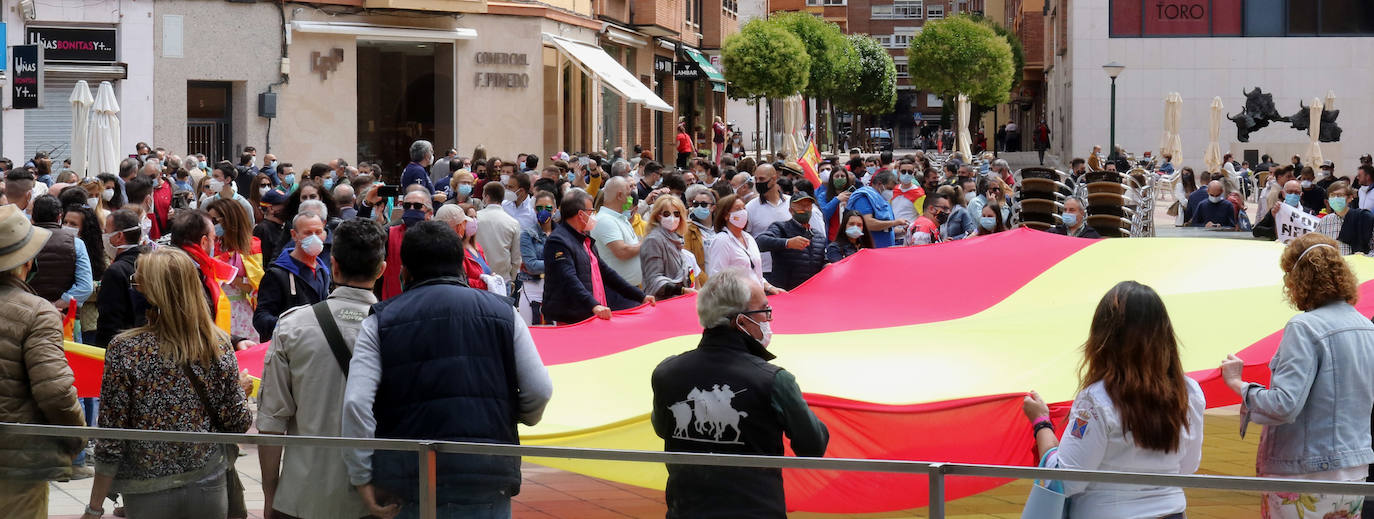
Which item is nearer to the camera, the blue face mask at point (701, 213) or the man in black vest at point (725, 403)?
the man in black vest at point (725, 403)

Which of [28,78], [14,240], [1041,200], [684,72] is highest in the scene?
[684,72]

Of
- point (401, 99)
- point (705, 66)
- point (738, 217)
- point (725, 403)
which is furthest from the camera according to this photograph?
point (705, 66)

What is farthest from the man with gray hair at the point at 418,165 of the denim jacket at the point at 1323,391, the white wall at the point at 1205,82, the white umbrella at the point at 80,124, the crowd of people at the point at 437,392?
the white wall at the point at 1205,82

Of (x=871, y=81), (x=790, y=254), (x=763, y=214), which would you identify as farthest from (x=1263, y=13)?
(x=790, y=254)

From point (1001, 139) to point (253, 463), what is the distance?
60996 millimetres

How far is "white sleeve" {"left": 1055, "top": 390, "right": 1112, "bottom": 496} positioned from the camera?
14.0 feet

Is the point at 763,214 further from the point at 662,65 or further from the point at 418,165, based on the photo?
the point at 662,65

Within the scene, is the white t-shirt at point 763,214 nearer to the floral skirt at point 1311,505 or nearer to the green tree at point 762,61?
the floral skirt at point 1311,505

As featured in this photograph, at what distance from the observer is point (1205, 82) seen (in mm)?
43719

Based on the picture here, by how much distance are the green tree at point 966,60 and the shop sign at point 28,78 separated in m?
46.2

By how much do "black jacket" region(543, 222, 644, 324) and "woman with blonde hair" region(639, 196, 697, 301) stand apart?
2.63 ft

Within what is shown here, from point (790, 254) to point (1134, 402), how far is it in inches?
281

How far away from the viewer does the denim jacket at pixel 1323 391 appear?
5016mm

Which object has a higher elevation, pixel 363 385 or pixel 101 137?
pixel 101 137
